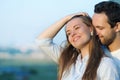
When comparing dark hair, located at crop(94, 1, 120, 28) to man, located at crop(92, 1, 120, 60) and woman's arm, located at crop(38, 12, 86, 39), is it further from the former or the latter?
woman's arm, located at crop(38, 12, 86, 39)

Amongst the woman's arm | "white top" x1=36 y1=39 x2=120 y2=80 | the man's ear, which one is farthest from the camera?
the woman's arm

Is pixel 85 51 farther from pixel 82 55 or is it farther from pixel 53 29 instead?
pixel 53 29

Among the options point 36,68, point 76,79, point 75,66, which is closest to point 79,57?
point 75,66

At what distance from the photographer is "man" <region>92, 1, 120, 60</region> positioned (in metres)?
1.68

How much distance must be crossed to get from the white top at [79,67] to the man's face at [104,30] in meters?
0.10

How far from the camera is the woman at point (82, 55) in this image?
1.62 meters

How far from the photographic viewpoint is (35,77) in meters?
2.48

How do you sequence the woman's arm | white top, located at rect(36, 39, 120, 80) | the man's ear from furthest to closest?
the woman's arm < the man's ear < white top, located at rect(36, 39, 120, 80)

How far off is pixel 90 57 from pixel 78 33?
121 millimetres

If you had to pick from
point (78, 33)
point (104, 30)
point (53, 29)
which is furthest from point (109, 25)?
point (53, 29)

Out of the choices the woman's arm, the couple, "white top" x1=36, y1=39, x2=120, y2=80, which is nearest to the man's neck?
the couple

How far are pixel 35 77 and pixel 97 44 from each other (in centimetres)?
88

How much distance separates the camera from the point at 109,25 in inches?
66.5

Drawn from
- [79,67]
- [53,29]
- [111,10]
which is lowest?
[79,67]
